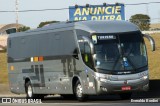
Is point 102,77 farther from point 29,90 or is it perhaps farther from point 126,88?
point 29,90

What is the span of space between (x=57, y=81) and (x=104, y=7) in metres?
23.5

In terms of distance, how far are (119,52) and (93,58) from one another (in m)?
1.12

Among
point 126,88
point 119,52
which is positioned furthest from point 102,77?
point 119,52

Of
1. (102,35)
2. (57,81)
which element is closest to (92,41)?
(102,35)

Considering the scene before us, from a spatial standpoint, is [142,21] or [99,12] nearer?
[99,12]

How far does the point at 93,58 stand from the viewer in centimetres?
2336

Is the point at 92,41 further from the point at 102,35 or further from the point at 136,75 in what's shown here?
the point at 136,75

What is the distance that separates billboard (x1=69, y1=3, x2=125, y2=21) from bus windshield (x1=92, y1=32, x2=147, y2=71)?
81.0ft

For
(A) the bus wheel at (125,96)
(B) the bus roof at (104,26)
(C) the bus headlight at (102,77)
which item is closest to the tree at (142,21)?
(A) the bus wheel at (125,96)

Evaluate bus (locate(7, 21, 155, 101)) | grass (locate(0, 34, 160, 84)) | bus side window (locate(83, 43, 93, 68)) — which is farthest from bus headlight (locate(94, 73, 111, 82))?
grass (locate(0, 34, 160, 84))

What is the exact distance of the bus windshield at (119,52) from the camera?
2330 cm

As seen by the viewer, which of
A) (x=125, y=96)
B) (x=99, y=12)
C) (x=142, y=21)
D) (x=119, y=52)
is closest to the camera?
(x=119, y=52)

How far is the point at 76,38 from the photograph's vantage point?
24.5 m

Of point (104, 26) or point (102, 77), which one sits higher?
point (104, 26)
